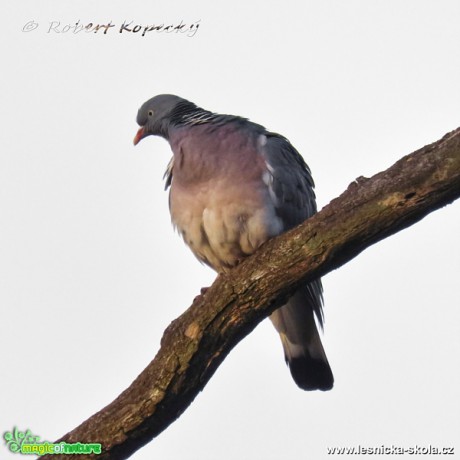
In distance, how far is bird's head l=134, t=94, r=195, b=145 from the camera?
620 cm

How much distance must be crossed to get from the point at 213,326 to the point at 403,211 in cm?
109

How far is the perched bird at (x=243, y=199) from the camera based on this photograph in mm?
5180

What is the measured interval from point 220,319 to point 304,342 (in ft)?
6.23

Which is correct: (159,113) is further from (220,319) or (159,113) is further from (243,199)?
(220,319)

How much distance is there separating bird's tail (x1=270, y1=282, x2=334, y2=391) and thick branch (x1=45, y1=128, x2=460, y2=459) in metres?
1.60

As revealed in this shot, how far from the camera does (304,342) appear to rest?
585 cm

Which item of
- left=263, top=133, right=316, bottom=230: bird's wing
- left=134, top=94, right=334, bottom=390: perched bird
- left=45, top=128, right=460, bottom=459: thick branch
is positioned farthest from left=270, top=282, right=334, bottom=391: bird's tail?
left=45, top=128, right=460, bottom=459: thick branch

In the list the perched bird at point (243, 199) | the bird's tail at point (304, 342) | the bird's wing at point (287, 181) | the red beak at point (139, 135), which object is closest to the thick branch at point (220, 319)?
the perched bird at point (243, 199)

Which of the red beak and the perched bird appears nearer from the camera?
the perched bird

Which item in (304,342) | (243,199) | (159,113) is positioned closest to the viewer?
(243,199)

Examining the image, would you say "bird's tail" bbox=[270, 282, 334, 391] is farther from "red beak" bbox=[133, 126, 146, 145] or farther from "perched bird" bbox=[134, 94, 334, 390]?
"red beak" bbox=[133, 126, 146, 145]

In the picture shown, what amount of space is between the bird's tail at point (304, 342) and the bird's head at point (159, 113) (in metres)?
1.62

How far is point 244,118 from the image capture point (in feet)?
18.8

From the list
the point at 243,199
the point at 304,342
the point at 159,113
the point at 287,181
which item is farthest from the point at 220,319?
the point at 159,113
